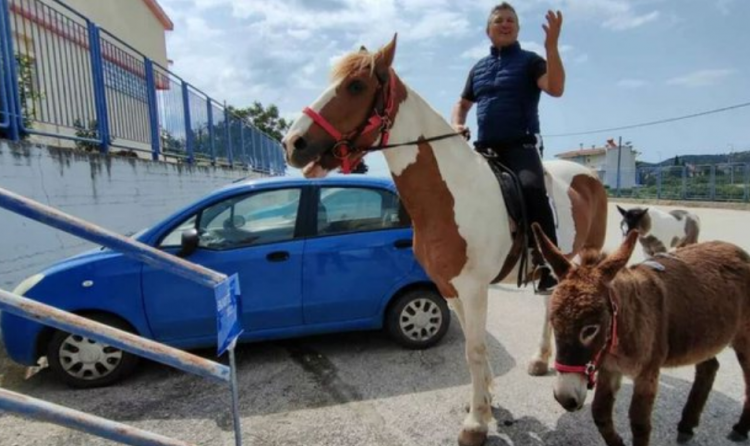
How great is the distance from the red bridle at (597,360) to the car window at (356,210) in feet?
8.39

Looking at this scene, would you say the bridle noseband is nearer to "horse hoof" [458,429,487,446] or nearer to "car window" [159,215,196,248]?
"horse hoof" [458,429,487,446]

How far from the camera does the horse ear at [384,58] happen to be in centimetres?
262

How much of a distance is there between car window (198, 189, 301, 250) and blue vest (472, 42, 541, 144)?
1983 millimetres

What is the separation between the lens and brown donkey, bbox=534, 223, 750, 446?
6.79 ft

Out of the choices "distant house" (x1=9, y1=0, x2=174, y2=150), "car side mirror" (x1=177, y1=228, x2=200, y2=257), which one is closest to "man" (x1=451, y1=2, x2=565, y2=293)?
"car side mirror" (x1=177, y1=228, x2=200, y2=257)

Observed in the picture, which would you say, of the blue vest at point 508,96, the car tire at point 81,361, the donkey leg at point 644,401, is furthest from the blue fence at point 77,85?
the donkey leg at point 644,401

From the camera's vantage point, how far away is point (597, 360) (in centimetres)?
214

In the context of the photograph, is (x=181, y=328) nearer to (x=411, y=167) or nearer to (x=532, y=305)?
(x=411, y=167)

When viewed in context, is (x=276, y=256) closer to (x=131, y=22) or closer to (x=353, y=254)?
(x=353, y=254)

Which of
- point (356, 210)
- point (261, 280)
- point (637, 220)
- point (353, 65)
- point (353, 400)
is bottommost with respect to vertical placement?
point (353, 400)

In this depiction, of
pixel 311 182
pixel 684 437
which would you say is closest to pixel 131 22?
pixel 311 182

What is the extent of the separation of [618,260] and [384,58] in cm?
166

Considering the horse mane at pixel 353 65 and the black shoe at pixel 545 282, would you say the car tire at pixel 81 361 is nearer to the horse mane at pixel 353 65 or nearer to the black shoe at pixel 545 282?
the horse mane at pixel 353 65

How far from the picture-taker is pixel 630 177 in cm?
3356
